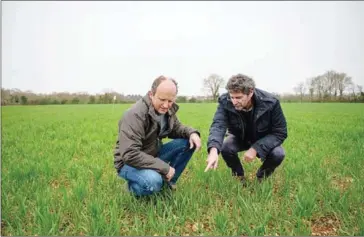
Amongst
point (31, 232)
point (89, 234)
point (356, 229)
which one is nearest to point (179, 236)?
point (89, 234)

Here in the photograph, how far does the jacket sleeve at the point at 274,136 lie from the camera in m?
3.87

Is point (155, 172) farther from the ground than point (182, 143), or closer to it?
closer to it

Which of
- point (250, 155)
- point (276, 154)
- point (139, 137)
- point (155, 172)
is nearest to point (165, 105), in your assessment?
point (139, 137)

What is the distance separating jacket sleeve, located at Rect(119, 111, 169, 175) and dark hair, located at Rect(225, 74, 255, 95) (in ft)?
3.44

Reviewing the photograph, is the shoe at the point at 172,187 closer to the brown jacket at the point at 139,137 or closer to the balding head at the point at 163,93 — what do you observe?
the brown jacket at the point at 139,137

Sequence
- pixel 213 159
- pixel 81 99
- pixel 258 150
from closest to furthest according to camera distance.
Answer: pixel 213 159, pixel 258 150, pixel 81 99

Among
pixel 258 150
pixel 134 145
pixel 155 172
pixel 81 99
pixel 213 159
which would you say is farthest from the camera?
pixel 81 99

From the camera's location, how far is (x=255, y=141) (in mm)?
4234

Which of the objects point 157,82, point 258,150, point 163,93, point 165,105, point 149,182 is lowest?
point 149,182

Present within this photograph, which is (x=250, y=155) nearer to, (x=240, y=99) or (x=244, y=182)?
(x=244, y=182)

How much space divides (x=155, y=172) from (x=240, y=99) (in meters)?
1.22

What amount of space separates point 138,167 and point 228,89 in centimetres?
129

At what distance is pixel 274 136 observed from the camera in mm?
3996

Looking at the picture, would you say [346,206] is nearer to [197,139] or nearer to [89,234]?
[197,139]
